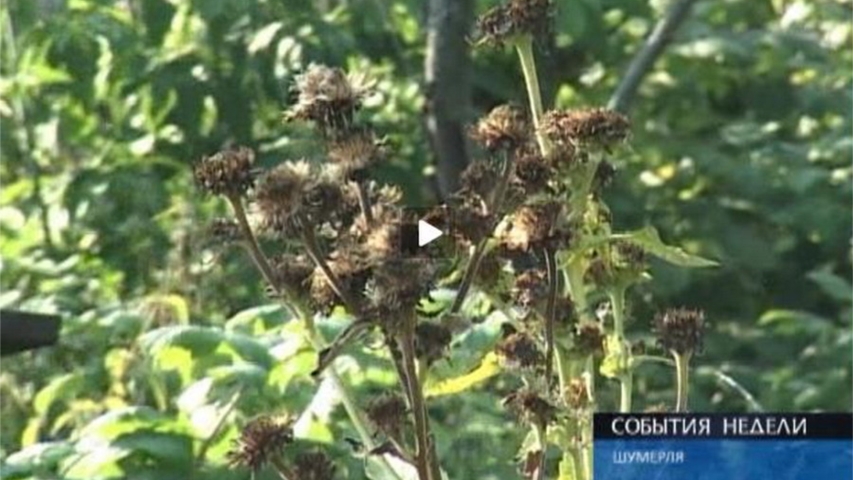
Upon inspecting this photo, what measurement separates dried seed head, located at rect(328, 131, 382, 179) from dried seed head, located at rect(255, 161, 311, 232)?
0.03m

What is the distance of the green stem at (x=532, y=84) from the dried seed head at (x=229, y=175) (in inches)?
6.6

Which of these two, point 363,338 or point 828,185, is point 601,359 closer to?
point 363,338

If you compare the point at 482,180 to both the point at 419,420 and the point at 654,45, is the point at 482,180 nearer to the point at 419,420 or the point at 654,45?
the point at 419,420

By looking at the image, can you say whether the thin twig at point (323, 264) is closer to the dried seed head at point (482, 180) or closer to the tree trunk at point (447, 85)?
the dried seed head at point (482, 180)

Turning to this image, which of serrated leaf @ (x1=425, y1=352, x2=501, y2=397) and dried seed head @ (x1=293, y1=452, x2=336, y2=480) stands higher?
serrated leaf @ (x1=425, y1=352, x2=501, y2=397)

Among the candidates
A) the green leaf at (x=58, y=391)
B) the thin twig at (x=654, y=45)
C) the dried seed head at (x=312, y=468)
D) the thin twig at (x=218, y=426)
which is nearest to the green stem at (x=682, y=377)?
the dried seed head at (x=312, y=468)

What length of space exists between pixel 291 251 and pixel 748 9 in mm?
2272

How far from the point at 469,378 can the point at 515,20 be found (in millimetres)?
263

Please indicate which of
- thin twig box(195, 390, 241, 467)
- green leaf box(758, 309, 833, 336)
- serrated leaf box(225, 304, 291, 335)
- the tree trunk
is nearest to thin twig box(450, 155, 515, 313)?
thin twig box(195, 390, 241, 467)

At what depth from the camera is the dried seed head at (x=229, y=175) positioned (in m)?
1.15

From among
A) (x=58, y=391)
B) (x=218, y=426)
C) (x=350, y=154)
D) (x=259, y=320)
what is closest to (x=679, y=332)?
(x=350, y=154)

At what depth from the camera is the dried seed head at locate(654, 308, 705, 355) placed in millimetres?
1271

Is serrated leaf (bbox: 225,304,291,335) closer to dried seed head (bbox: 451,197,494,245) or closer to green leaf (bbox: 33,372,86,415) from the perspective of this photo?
green leaf (bbox: 33,372,86,415)

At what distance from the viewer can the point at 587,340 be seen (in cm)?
126
